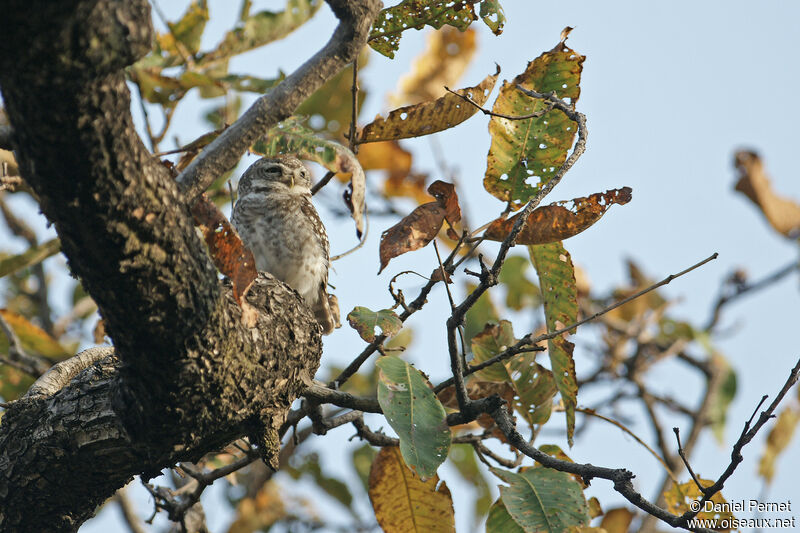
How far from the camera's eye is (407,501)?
3.24 metres

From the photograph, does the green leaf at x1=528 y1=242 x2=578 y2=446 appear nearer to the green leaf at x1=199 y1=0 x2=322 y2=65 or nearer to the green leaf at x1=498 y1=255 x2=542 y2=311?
the green leaf at x1=199 y1=0 x2=322 y2=65

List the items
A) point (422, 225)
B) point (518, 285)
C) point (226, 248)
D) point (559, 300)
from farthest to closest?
point (518, 285)
point (559, 300)
point (422, 225)
point (226, 248)

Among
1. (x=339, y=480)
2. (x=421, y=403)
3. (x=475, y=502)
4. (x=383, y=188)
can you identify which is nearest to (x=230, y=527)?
(x=339, y=480)

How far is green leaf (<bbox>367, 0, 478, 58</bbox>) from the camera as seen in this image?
119 inches

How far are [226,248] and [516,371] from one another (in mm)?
1405

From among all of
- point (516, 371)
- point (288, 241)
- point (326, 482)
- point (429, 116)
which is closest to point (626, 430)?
point (516, 371)

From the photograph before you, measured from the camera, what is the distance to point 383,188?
536 cm

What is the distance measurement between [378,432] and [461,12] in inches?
69.0

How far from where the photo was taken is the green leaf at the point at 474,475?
6020 mm

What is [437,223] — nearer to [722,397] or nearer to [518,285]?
[518,285]

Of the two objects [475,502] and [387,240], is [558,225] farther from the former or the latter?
[475,502]

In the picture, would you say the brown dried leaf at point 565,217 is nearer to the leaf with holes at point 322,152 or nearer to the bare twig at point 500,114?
the bare twig at point 500,114

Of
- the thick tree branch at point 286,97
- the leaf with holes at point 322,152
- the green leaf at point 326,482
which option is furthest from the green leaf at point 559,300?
the green leaf at point 326,482

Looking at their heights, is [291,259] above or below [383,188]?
below
